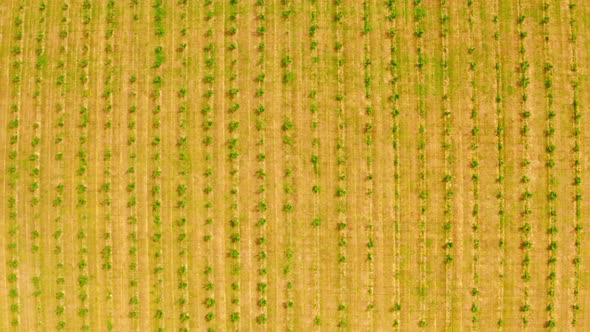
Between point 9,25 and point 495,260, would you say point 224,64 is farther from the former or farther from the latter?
point 495,260

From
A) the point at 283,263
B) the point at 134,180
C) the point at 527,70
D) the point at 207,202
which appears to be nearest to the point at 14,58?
the point at 134,180

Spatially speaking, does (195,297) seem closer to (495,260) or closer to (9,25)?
(495,260)

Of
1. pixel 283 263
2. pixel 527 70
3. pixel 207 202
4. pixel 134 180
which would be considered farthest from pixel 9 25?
pixel 527 70

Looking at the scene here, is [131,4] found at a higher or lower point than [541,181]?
higher

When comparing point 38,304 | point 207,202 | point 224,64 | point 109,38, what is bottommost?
point 38,304

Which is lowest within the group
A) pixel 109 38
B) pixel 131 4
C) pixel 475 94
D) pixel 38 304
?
pixel 38 304

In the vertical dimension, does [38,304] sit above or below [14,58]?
below
